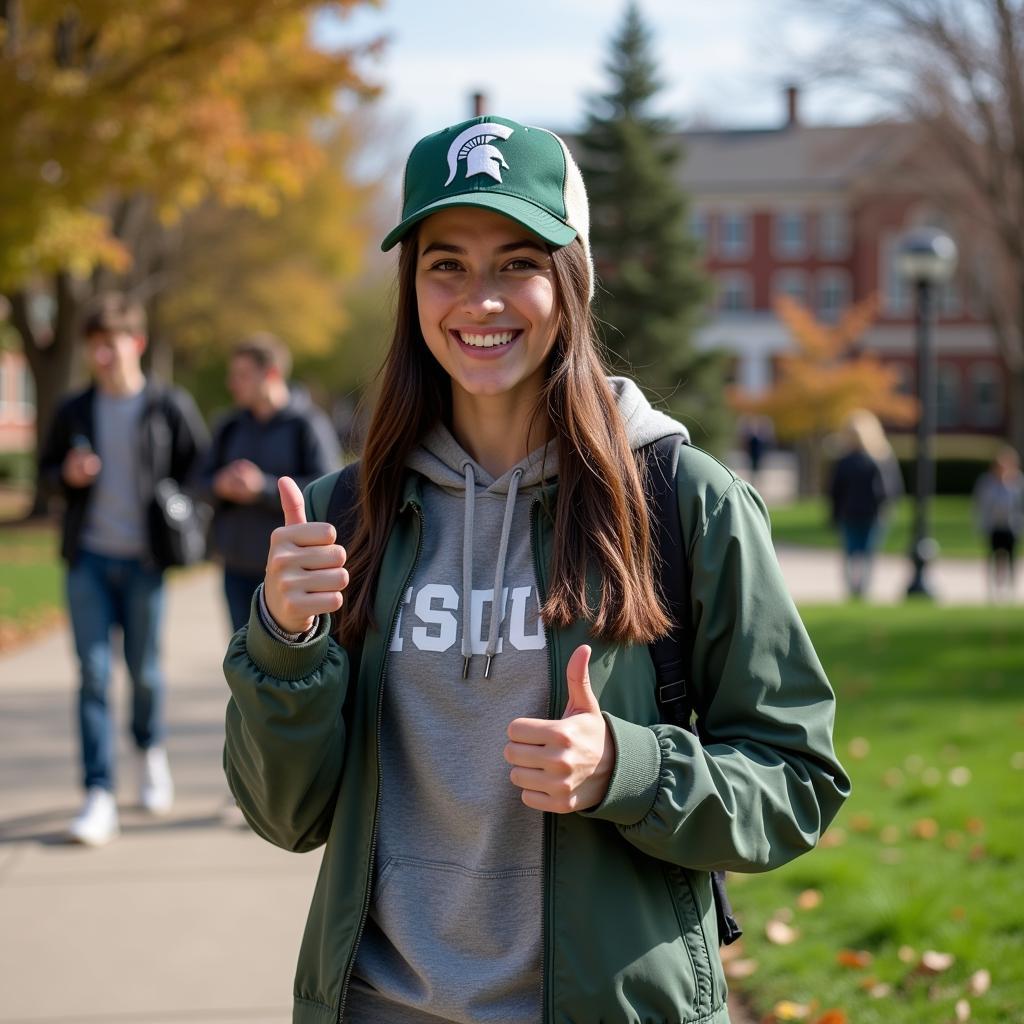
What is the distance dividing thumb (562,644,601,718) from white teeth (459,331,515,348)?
1.81 feet

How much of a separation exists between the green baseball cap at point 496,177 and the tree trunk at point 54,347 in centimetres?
2336

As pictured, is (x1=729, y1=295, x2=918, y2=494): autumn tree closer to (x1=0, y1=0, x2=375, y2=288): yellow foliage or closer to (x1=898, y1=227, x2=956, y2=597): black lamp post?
(x1=898, y1=227, x2=956, y2=597): black lamp post

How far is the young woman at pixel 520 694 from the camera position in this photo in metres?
1.88

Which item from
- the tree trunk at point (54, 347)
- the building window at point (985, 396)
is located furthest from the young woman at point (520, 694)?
the building window at point (985, 396)

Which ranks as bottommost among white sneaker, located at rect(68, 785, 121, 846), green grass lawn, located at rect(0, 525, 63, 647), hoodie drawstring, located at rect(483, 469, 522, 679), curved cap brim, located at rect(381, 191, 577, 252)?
white sneaker, located at rect(68, 785, 121, 846)

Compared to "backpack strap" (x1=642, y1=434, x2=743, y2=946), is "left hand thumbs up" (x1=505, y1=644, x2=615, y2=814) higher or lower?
lower

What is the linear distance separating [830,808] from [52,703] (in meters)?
7.71

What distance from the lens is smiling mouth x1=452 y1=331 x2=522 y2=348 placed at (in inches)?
83.7

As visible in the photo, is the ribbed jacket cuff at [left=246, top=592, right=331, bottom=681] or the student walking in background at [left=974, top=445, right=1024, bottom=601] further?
the student walking in background at [left=974, top=445, right=1024, bottom=601]

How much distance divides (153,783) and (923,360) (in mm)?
11960

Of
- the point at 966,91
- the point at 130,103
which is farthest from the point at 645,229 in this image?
the point at 130,103

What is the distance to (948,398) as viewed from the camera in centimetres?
6078

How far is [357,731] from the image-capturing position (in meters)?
2.10

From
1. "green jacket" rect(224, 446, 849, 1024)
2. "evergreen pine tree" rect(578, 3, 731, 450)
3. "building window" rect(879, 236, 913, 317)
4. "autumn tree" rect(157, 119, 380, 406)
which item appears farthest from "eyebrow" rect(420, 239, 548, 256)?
"building window" rect(879, 236, 913, 317)
